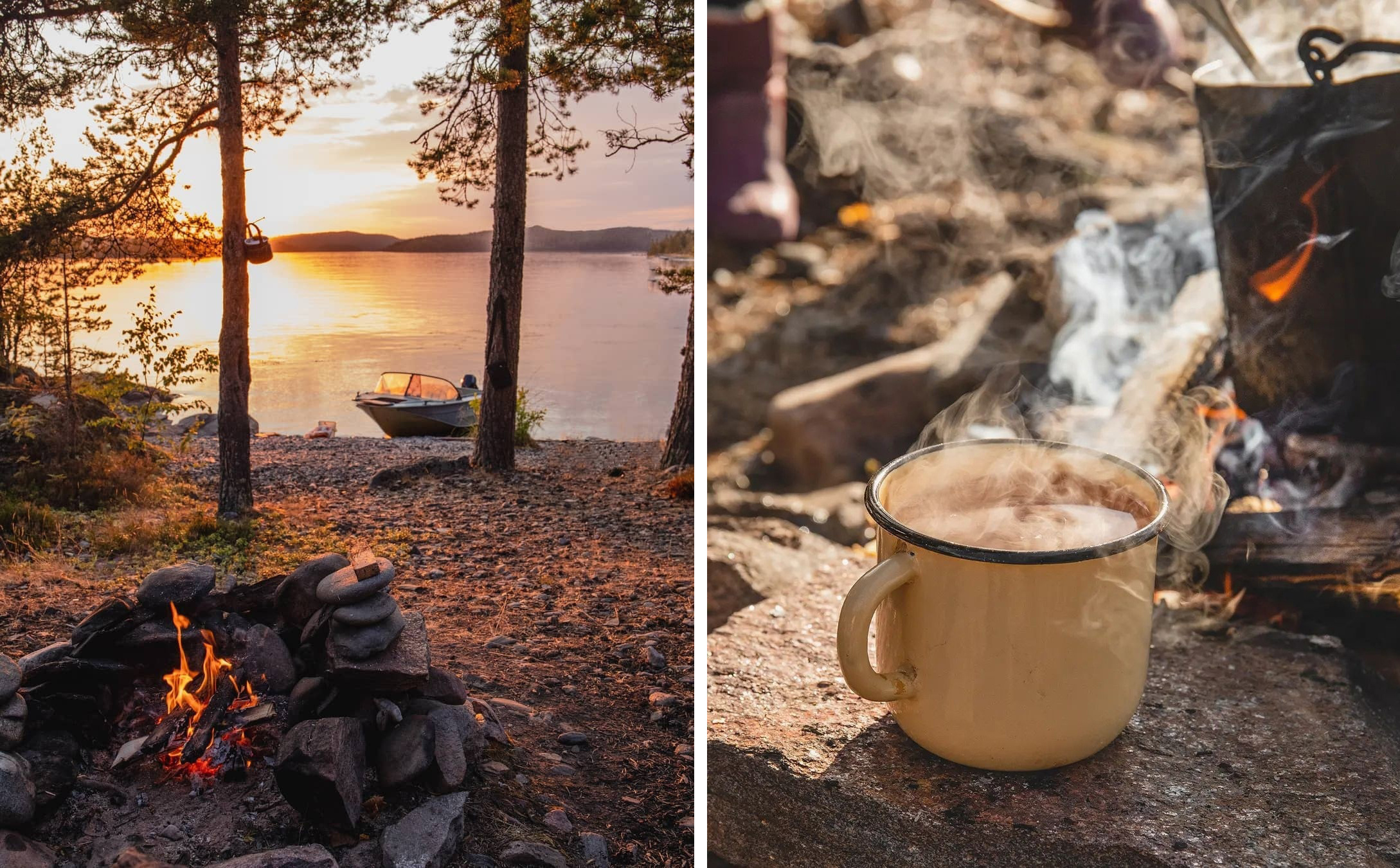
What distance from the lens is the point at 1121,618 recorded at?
0.60 meters

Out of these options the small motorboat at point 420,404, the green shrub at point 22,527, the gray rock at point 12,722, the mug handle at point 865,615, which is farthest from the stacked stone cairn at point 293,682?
the mug handle at point 865,615

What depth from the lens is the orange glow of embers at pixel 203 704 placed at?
A: 94 centimetres

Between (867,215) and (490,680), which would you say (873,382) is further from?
(490,680)

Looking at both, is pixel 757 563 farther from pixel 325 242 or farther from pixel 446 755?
pixel 325 242

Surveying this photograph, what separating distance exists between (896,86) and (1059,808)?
132 centimetres

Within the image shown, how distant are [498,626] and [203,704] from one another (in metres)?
0.34

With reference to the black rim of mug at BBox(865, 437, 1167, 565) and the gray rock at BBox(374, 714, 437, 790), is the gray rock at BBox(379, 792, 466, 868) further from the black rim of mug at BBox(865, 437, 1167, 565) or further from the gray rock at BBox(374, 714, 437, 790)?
the black rim of mug at BBox(865, 437, 1167, 565)

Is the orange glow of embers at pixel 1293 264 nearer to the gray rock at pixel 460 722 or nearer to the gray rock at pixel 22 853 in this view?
the gray rock at pixel 460 722

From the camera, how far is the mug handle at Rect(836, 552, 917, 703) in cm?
60

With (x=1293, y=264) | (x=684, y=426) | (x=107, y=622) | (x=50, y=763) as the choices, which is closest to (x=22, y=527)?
(x=107, y=622)

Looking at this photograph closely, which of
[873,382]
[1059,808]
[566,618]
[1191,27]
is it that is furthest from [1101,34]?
[1059,808]

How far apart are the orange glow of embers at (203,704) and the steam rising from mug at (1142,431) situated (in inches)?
28.9

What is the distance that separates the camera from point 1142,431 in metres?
1.20

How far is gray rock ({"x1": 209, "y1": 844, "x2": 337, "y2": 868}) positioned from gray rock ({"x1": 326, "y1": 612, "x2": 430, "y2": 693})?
0.15 metres
